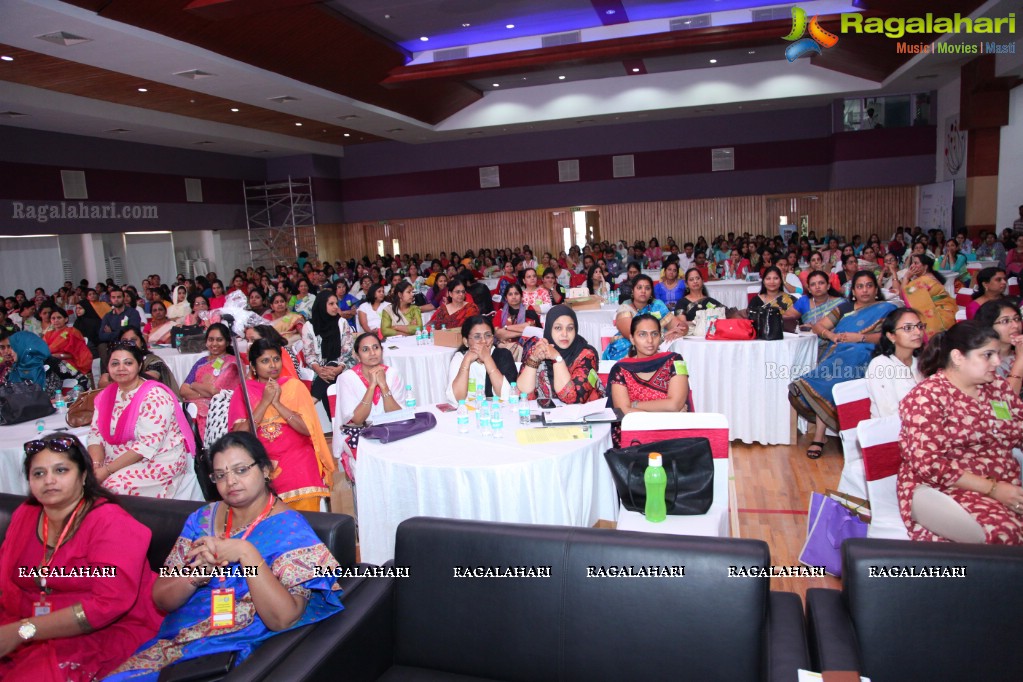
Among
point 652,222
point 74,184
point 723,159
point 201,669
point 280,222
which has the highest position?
point 723,159

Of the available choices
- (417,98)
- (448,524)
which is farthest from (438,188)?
(448,524)

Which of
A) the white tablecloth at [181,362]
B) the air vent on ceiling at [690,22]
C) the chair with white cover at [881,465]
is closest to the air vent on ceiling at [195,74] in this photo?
the white tablecloth at [181,362]

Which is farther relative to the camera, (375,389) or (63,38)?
(63,38)

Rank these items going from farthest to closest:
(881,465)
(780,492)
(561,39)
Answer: (561,39), (780,492), (881,465)

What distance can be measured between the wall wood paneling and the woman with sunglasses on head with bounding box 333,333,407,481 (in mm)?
16024

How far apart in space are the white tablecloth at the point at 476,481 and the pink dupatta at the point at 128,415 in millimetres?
1109

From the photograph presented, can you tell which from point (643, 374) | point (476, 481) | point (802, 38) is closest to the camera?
point (476, 481)

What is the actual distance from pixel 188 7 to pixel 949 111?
1575 cm

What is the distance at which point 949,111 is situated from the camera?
613 inches

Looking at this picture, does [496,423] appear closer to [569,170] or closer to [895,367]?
[895,367]

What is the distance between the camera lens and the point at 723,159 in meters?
18.7

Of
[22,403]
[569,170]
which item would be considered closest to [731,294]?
[22,403]

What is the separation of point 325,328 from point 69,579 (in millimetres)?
6013

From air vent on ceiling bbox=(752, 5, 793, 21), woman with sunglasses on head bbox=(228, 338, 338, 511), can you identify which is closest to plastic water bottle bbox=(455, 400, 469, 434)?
woman with sunglasses on head bbox=(228, 338, 338, 511)
